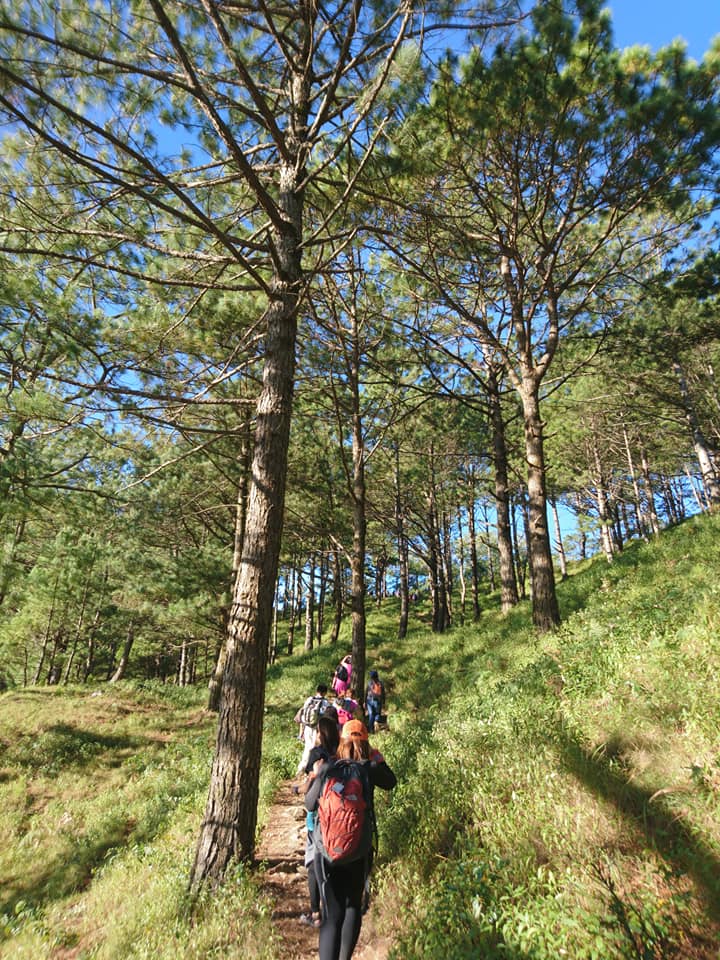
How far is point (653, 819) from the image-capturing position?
3.28 metres

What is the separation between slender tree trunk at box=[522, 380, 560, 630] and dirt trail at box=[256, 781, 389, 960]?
5.22 m

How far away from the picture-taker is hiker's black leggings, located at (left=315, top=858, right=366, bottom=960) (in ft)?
10.5

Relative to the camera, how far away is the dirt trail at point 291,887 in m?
3.65

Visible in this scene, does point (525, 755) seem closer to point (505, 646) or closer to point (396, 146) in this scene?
point (505, 646)

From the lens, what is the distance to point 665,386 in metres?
21.0

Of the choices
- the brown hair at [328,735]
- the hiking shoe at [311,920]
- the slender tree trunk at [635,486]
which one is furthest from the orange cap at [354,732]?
A: the slender tree trunk at [635,486]

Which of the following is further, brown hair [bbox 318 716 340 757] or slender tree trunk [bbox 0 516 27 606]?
slender tree trunk [bbox 0 516 27 606]

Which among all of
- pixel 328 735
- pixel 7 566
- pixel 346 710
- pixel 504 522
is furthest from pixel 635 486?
pixel 7 566

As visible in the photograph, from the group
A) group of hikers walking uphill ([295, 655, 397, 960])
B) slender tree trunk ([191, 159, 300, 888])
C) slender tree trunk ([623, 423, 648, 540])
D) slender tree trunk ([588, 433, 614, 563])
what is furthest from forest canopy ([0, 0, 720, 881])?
slender tree trunk ([588, 433, 614, 563])

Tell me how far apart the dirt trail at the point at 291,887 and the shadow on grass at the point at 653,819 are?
210 cm

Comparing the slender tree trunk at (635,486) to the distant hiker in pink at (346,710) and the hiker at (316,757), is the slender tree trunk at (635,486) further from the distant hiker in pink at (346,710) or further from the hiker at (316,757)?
the hiker at (316,757)

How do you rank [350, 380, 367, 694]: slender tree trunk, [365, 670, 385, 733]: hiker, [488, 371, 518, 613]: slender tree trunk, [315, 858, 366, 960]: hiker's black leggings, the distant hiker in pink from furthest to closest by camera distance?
[488, 371, 518, 613]: slender tree trunk
[365, 670, 385, 733]: hiker
[350, 380, 367, 694]: slender tree trunk
the distant hiker in pink
[315, 858, 366, 960]: hiker's black leggings

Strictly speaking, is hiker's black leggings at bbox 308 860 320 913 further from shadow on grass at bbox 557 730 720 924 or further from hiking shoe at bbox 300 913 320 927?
shadow on grass at bbox 557 730 720 924

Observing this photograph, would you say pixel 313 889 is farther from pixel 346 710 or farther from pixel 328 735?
pixel 346 710
